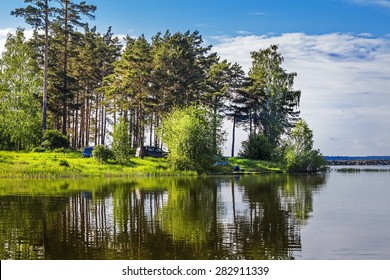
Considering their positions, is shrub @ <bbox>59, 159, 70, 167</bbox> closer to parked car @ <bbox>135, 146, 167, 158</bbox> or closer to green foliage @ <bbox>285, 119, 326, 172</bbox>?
parked car @ <bbox>135, 146, 167, 158</bbox>

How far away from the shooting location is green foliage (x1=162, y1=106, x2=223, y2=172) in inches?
2606

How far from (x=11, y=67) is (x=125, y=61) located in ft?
52.4

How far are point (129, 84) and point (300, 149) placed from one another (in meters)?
27.1

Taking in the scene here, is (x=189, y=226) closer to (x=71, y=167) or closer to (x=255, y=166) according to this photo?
(x=71, y=167)

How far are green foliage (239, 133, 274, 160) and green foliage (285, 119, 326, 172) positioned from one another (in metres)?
2.98

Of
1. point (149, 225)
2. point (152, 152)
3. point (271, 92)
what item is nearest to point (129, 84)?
point (152, 152)

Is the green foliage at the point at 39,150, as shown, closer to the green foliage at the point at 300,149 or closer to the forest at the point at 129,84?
the forest at the point at 129,84

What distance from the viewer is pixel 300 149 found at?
81.4 metres

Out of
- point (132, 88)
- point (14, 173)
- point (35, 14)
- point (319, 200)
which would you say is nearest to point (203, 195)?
point (319, 200)

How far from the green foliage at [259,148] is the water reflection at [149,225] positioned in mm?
45400

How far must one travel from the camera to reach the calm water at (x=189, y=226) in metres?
18.0

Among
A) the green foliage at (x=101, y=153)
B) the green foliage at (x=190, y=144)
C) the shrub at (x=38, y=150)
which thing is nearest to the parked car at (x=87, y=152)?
the green foliage at (x=101, y=153)

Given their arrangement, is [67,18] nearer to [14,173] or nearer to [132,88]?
[132,88]

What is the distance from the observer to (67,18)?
257 ft
